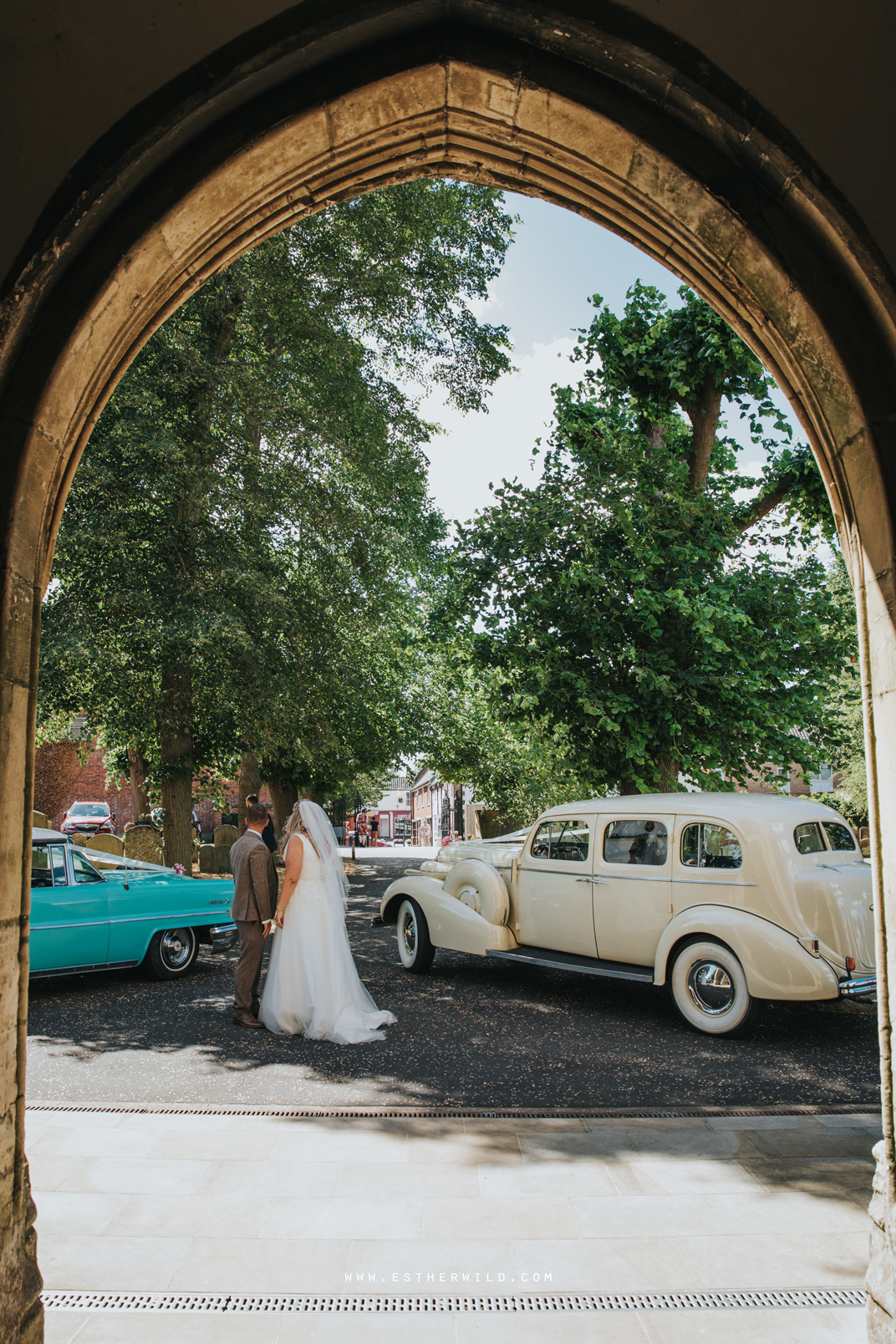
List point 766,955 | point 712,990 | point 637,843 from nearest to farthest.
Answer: point 766,955, point 712,990, point 637,843

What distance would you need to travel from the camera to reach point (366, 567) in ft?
46.7

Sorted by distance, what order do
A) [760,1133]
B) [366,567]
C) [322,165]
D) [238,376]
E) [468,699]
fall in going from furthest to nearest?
1. [468,699]
2. [366,567]
3. [238,376]
4. [760,1133]
5. [322,165]

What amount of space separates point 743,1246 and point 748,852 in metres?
3.64

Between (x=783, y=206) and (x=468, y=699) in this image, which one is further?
(x=468, y=699)

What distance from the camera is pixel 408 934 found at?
374 inches

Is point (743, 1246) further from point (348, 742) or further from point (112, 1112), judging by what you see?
point (348, 742)

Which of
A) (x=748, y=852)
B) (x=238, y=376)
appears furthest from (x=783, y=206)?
(x=238, y=376)

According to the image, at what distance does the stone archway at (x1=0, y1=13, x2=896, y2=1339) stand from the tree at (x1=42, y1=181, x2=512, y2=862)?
27.2 ft

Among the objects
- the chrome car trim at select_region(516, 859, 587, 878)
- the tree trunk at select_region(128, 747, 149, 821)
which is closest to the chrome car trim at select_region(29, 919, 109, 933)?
the chrome car trim at select_region(516, 859, 587, 878)

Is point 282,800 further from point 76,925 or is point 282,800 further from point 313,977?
point 313,977

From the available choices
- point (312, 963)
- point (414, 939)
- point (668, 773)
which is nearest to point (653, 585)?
point (668, 773)

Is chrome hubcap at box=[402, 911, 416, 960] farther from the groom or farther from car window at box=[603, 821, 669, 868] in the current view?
car window at box=[603, 821, 669, 868]

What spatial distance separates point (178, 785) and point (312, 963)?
8.17 meters

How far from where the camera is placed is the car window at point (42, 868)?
7.66 metres
